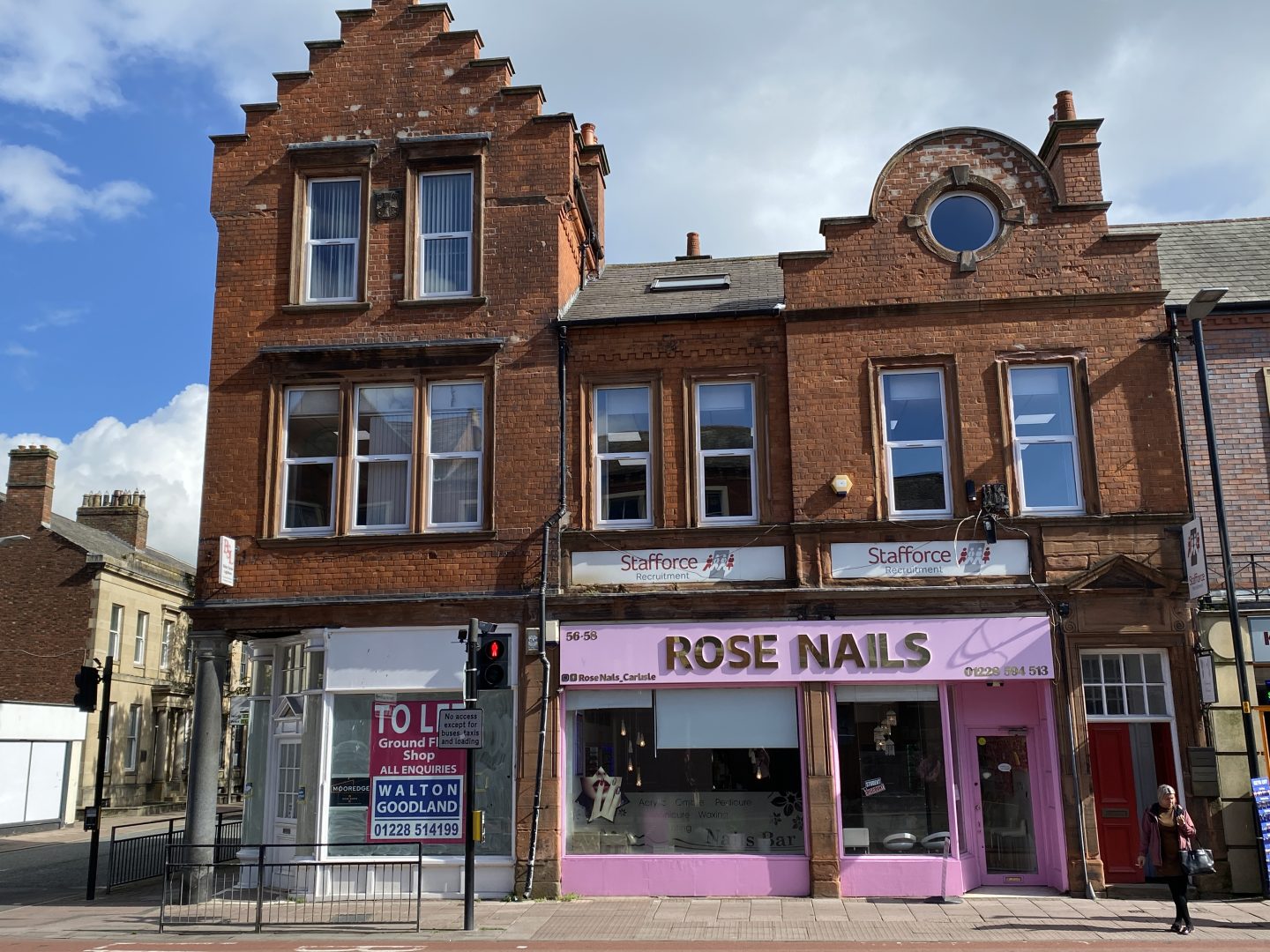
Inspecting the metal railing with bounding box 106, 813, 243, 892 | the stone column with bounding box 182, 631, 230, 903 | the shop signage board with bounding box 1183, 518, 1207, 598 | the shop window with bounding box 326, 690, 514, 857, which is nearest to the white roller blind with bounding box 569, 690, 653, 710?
the shop window with bounding box 326, 690, 514, 857

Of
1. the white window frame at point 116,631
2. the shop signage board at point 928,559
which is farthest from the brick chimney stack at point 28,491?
the shop signage board at point 928,559

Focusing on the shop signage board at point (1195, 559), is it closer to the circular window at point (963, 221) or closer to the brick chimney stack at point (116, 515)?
the circular window at point (963, 221)

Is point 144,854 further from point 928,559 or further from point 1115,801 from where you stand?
point 1115,801

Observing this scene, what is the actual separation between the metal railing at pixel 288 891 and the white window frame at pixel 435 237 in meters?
7.84

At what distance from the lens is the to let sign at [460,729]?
12.4 meters

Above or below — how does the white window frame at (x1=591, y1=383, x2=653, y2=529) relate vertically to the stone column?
above

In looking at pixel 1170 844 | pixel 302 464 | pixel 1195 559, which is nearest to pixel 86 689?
pixel 302 464

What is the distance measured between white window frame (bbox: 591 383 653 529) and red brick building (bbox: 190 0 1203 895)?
54 millimetres

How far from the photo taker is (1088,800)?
13438 mm

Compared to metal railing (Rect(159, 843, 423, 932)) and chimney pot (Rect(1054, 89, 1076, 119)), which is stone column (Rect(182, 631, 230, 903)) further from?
chimney pot (Rect(1054, 89, 1076, 119))

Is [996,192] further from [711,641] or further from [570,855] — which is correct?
[570,855]

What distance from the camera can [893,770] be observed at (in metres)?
14.0

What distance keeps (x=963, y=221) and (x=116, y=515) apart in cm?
3273

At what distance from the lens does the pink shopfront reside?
13.8 metres
